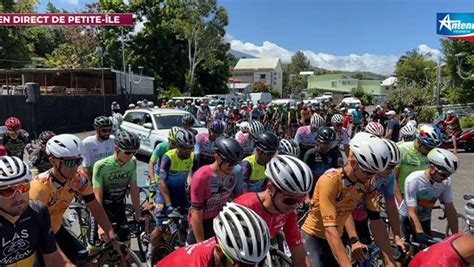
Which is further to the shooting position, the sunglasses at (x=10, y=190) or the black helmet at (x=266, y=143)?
the black helmet at (x=266, y=143)

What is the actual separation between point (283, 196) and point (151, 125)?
454 inches

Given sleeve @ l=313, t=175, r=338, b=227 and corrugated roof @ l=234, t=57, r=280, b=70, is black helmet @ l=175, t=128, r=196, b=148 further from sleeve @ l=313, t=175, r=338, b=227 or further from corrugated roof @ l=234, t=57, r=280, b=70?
corrugated roof @ l=234, t=57, r=280, b=70

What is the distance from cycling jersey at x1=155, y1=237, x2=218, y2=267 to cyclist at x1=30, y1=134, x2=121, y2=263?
1.50 m

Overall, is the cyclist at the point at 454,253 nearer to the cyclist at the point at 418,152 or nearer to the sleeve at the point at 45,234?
the sleeve at the point at 45,234

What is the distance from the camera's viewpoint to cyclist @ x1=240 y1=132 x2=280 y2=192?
16.3 ft

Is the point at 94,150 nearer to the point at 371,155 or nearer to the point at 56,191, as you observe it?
the point at 56,191

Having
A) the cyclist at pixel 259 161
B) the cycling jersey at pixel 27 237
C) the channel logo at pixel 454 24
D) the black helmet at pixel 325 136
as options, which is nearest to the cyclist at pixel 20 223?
the cycling jersey at pixel 27 237

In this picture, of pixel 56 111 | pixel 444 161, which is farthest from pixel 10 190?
pixel 56 111

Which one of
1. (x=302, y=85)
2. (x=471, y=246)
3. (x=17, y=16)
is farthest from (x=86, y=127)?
(x=302, y=85)

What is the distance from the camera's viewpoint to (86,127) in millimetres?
24891

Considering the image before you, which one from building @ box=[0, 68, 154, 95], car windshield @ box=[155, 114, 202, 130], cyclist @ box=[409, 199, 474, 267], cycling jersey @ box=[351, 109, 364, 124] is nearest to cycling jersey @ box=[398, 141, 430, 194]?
cyclist @ box=[409, 199, 474, 267]

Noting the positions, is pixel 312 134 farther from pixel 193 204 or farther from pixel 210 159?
pixel 193 204

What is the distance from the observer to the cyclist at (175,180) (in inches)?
197

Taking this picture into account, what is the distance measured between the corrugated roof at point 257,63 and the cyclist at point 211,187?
324ft
